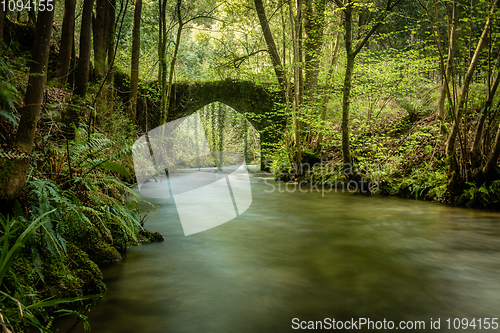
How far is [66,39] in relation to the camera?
4.48 m

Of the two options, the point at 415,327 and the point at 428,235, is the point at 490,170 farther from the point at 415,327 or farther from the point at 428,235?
the point at 415,327

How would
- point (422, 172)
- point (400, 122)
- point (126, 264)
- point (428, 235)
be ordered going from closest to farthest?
point (126, 264) → point (428, 235) → point (422, 172) → point (400, 122)

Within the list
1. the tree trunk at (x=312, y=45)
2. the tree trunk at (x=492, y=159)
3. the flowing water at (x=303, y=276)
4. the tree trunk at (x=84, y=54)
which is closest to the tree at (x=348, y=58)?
the tree trunk at (x=312, y=45)

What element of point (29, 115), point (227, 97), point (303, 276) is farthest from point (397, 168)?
point (227, 97)

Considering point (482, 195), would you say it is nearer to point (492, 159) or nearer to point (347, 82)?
point (492, 159)

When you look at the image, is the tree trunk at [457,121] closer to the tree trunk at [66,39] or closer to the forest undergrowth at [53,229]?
the forest undergrowth at [53,229]

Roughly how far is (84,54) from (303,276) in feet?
13.5

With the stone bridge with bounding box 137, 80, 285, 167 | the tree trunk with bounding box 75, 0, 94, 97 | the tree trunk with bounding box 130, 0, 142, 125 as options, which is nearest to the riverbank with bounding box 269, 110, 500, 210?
the stone bridge with bounding box 137, 80, 285, 167

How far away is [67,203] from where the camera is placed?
2736 millimetres

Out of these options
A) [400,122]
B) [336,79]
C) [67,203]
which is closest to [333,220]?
Result: [67,203]

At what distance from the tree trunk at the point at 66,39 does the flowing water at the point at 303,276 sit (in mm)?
2671

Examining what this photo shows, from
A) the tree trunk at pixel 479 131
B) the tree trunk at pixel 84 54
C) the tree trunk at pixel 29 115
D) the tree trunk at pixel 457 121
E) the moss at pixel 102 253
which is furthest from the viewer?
the tree trunk at pixel 457 121

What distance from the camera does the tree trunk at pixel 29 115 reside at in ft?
7.88

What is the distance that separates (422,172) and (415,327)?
6643 millimetres
